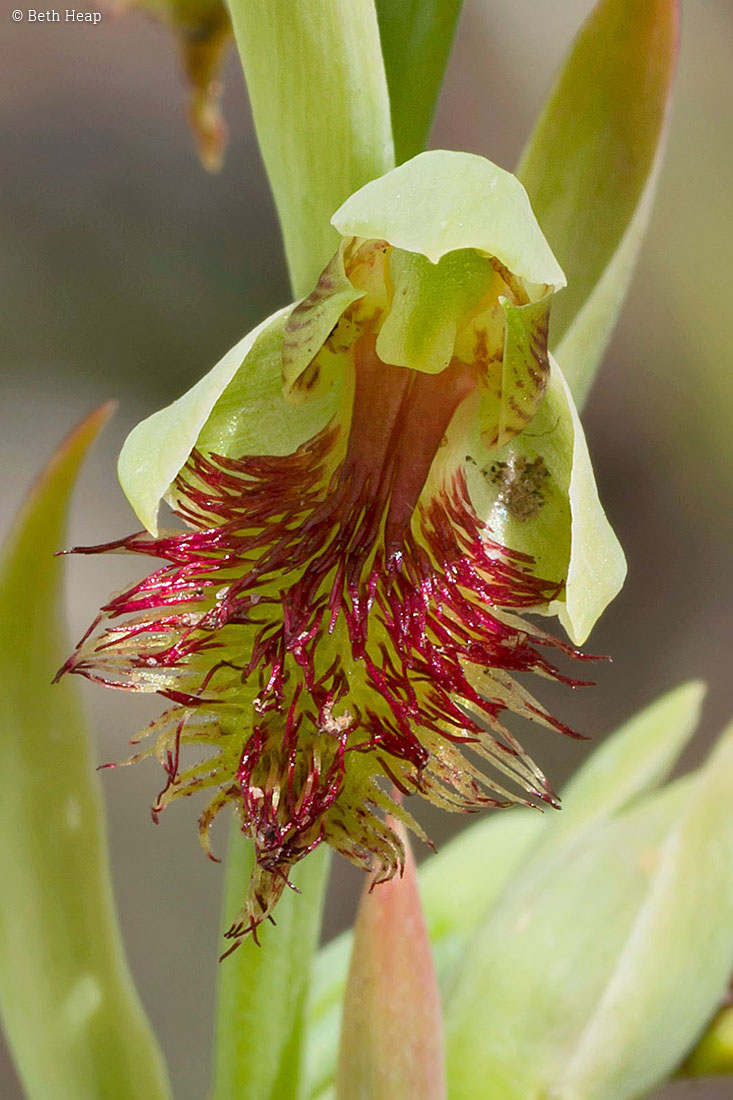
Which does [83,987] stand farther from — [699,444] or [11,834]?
[699,444]

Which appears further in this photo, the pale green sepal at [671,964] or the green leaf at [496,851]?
the green leaf at [496,851]

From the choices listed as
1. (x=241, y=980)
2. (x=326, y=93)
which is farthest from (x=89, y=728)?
(x=326, y=93)

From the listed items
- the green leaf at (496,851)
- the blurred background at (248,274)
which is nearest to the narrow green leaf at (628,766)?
the green leaf at (496,851)

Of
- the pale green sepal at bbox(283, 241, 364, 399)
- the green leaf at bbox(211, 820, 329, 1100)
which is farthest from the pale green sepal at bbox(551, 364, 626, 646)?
the green leaf at bbox(211, 820, 329, 1100)

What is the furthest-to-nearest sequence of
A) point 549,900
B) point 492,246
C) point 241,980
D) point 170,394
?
point 170,394
point 549,900
point 241,980
point 492,246

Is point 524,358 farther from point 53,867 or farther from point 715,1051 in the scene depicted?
point 715,1051

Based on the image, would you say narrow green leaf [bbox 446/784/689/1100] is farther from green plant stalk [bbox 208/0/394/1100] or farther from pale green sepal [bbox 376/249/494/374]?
pale green sepal [bbox 376/249/494/374]

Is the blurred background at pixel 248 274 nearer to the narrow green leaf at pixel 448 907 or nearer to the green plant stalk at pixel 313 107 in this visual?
the narrow green leaf at pixel 448 907
